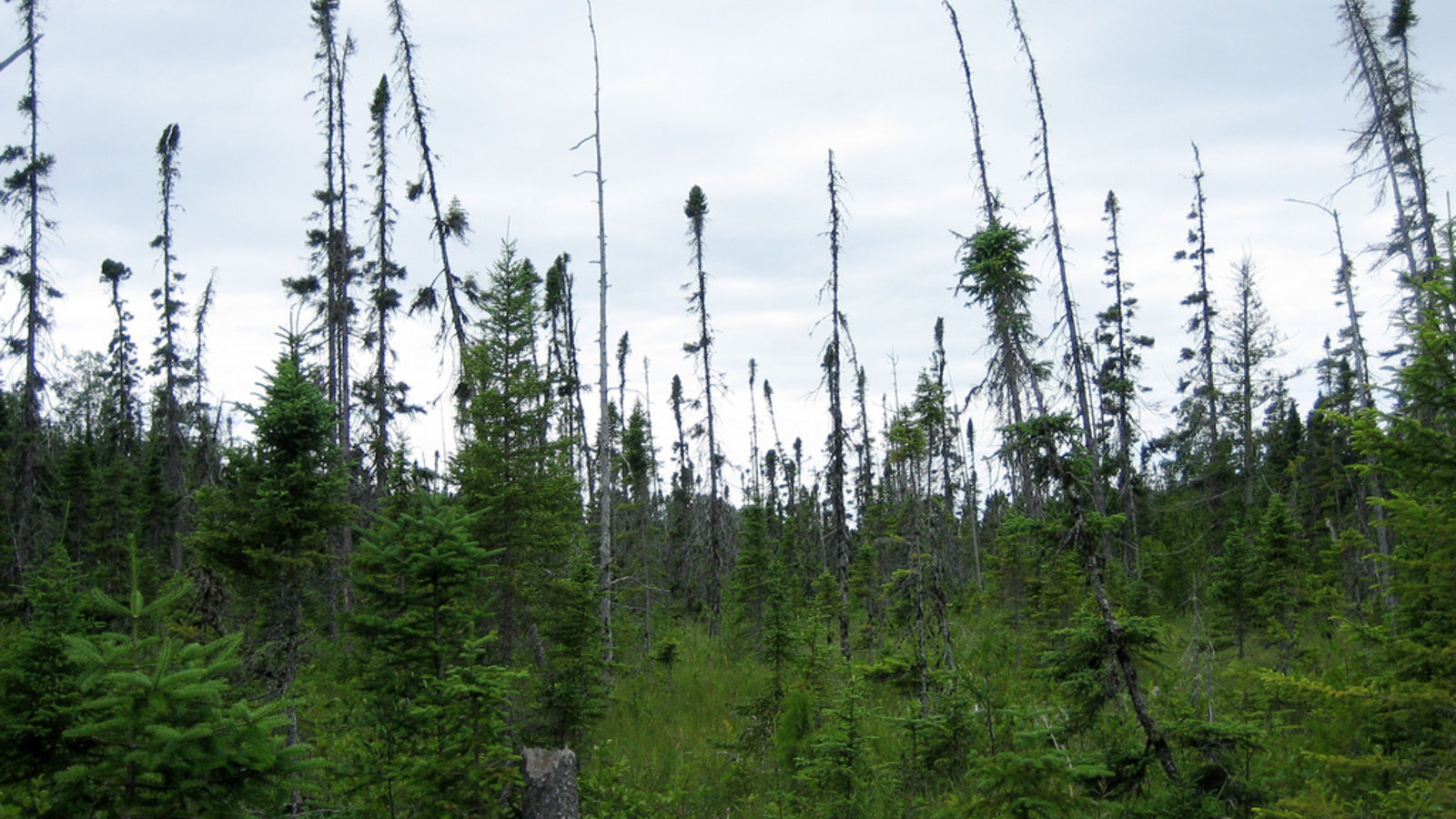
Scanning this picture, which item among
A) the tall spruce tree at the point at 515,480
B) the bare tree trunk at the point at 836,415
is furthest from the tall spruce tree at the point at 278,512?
the bare tree trunk at the point at 836,415

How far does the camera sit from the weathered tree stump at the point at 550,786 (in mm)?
6074

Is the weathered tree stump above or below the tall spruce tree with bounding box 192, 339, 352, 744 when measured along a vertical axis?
below

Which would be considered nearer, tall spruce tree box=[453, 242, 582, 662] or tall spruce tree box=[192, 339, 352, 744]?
tall spruce tree box=[192, 339, 352, 744]

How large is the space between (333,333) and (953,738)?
61.5 ft

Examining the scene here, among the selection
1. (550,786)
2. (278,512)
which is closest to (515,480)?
(278,512)

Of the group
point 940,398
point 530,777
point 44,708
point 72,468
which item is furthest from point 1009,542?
point 72,468

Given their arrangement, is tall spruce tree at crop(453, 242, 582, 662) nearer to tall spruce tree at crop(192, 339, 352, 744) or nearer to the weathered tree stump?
tall spruce tree at crop(192, 339, 352, 744)

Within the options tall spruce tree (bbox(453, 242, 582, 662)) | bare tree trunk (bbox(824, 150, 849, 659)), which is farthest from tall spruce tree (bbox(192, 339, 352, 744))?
bare tree trunk (bbox(824, 150, 849, 659))

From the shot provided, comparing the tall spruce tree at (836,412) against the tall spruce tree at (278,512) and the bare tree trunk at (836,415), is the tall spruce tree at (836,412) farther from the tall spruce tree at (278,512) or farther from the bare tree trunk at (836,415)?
the tall spruce tree at (278,512)

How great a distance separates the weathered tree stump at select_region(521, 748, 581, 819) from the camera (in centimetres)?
607

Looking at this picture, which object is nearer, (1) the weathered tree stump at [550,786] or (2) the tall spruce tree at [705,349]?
(1) the weathered tree stump at [550,786]

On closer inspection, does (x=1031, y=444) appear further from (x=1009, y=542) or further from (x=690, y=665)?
(x=1009, y=542)

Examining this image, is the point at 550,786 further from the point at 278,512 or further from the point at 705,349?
the point at 705,349

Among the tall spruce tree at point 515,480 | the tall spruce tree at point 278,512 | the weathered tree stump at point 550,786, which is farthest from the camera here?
the tall spruce tree at point 515,480
